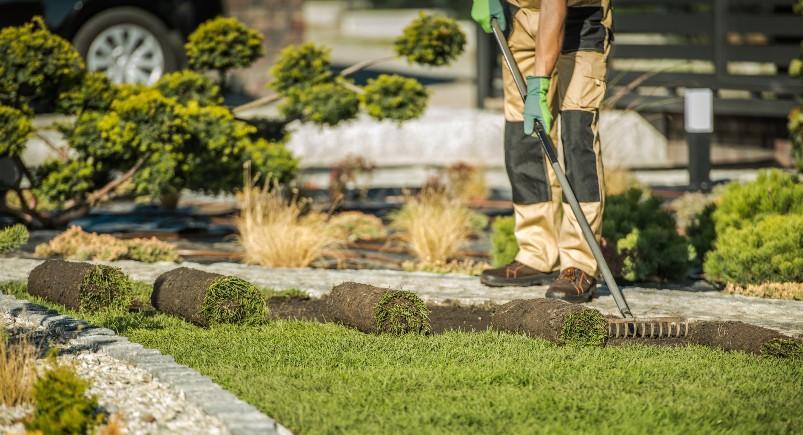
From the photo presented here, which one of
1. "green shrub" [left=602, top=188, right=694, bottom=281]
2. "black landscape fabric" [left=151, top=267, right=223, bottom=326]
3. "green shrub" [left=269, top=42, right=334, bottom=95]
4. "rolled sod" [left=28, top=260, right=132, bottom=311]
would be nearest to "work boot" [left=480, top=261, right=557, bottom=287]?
"green shrub" [left=602, top=188, right=694, bottom=281]

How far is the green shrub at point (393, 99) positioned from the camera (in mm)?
9867

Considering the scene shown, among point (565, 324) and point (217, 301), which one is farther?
point (217, 301)

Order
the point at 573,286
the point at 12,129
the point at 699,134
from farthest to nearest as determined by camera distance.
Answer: the point at 699,134 → the point at 12,129 → the point at 573,286

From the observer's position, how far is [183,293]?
6.61 metres

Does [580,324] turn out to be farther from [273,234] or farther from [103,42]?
[103,42]

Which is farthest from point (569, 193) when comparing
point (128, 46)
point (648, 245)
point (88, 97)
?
point (128, 46)

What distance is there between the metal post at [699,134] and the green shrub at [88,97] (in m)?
5.16

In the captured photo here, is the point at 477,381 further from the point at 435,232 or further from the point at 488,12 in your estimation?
the point at 435,232

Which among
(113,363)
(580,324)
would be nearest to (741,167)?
(580,324)

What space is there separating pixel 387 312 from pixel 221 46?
4.44 metres

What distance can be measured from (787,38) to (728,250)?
8310 millimetres

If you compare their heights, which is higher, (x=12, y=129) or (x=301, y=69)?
(x=301, y=69)

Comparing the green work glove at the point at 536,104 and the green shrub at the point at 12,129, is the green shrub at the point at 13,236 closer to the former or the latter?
the green shrub at the point at 12,129

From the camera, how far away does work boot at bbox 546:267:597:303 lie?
698 cm
